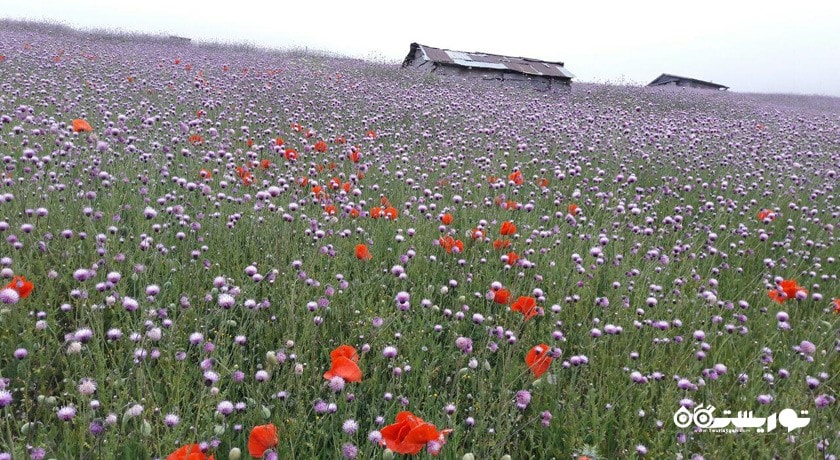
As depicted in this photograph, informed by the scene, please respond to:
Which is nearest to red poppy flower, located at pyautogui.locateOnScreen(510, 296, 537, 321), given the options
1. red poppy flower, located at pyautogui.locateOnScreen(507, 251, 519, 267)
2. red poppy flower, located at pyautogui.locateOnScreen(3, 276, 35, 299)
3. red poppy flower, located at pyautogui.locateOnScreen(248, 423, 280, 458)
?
red poppy flower, located at pyautogui.locateOnScreen(507, 251, 519, 267)

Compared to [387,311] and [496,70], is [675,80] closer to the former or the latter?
[496,70]

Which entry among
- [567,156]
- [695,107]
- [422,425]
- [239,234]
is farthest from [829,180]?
[695,107]

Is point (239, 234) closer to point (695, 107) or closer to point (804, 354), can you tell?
point (804, 354)

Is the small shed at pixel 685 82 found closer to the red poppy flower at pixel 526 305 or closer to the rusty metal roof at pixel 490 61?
the rusty metal roof at pixel 490 61

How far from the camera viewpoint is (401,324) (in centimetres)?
275

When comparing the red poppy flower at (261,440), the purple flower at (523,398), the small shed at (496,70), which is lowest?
the purple flower at (523,398)

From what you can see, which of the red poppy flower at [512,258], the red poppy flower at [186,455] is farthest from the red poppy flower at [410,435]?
the red poppy flower at [512,258]

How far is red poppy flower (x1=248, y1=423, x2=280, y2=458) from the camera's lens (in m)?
1.62

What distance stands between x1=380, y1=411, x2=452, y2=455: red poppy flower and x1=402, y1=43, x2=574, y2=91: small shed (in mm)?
18145

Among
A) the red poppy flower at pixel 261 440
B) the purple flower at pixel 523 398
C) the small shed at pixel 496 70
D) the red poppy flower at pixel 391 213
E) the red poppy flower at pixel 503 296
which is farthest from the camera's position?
the small shed at pixel 496 70

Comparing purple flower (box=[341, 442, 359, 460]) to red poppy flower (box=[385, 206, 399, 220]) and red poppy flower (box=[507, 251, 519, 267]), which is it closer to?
red poppy flower (box=[507, 251, 519, 267])

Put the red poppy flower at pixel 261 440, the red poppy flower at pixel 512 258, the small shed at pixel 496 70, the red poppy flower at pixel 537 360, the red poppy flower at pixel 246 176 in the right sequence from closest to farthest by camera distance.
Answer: the red poppy flower at pixel 261 440
the red poppy flower at pixel 537 360
the red poppy flower at pixel 512 258
the red poppy flower at pixel 246 176
the small shed at pixel 496 70
